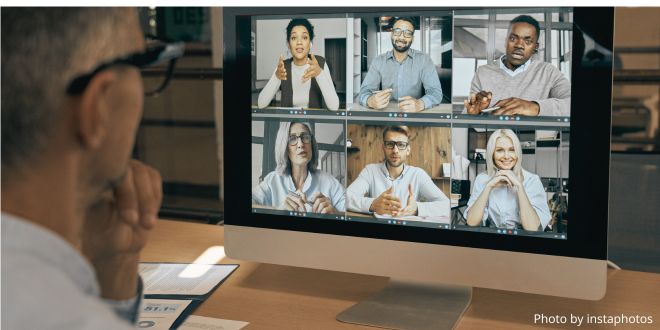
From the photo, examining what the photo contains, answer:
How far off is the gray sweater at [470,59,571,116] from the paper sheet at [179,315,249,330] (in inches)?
19.3

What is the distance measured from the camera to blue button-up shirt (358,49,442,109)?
1023 millimetres

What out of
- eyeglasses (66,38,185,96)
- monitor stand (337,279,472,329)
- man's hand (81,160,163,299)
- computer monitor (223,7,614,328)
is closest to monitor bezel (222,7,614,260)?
computer monitor (223,7,614,328)

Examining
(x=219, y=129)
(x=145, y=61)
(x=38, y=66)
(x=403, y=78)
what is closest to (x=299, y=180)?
(x=403, y=78)

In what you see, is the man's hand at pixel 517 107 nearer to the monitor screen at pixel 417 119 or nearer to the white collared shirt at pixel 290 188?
the monitor screen at pixel 417 119

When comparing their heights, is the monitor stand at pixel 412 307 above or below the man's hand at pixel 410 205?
below

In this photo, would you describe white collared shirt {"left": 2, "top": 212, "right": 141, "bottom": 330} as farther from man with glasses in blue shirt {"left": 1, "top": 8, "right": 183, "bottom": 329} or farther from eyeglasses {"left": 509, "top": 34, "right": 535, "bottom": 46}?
eyeglasses {"left": 509, "top": 34, "right": 535, "bottom": 46}

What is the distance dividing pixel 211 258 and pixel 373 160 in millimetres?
477

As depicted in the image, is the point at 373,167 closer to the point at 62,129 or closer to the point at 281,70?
the point at 281,70

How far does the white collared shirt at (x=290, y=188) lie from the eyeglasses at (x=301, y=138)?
50 mm

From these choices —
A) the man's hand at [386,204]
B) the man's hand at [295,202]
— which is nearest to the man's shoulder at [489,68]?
the man's hand at [386,204]

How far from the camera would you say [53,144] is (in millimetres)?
528

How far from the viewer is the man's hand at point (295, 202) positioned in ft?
3.72

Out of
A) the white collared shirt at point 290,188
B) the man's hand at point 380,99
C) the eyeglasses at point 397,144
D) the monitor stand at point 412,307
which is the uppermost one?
the man's hand at point 380,99

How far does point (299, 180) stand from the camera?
1.13 m
